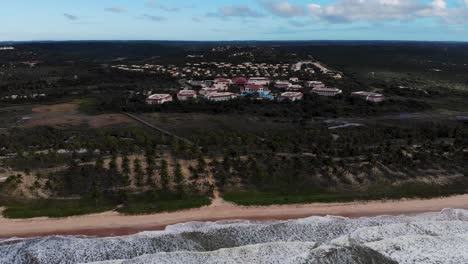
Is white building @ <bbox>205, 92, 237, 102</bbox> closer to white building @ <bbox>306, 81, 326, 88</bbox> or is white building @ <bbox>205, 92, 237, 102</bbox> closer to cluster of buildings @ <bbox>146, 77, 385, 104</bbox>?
cluster of buildings @ <bbox>146, 77, 385, 104</bbox>

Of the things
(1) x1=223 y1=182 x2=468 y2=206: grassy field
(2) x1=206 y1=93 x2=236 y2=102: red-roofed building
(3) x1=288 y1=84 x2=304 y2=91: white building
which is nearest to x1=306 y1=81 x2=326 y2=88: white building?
(3) x1=288 y1=84 x2=304 y2=91: white building

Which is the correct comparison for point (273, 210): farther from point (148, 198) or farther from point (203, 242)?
point (148, 198)

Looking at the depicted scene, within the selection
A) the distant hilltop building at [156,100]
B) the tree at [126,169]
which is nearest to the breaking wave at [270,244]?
the tree at [126,169]

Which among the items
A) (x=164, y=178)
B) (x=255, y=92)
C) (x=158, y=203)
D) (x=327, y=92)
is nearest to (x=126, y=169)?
(x=164, y=178)

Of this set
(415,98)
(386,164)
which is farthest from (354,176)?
(415,98)

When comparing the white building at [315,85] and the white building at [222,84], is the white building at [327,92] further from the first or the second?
the white building at [222,84]

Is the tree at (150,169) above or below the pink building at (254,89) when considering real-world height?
below
